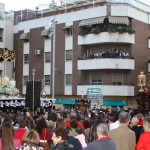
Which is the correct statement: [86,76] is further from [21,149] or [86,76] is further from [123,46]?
[21,149]

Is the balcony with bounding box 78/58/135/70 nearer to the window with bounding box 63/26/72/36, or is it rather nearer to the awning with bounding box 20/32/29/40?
the window with bounding box 63/26/72/36

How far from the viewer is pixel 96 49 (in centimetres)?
4162

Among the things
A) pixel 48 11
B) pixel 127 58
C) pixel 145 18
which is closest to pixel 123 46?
pixel 127 58

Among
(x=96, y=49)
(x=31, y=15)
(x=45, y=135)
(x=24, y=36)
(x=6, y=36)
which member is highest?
(x=31, y=15)

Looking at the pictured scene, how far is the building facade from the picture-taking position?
129ft

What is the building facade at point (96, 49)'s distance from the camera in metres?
39.4

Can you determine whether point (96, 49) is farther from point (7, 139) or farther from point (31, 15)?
point (7, 139)

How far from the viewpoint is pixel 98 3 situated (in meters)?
43.0

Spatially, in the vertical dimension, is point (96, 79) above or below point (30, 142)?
above

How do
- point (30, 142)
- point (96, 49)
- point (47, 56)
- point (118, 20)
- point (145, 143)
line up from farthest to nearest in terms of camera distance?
point (47, 56), point (96, 49), point (118, 20), point (145, 143), point (30, 142)

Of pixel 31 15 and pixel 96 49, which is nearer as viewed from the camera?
pixel 96 49

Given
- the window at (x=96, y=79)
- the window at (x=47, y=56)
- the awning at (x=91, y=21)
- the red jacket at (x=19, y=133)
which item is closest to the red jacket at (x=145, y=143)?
the red jacket at (x=19, y=133)

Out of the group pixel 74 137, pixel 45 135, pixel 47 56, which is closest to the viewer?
pixel 74 137

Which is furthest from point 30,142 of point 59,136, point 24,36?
point 24,36
